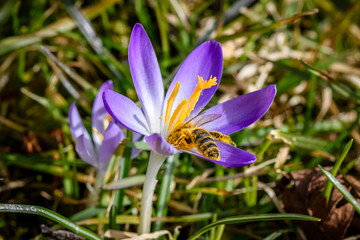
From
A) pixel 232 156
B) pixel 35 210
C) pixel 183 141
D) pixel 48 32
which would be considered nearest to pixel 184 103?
pixel 183 141

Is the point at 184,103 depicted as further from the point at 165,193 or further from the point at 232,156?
the point at 165,193

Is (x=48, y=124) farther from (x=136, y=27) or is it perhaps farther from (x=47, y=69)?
(x=136, y=27)

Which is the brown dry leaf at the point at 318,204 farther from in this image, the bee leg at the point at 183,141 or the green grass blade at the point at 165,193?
the bee leg at the point at 183,141

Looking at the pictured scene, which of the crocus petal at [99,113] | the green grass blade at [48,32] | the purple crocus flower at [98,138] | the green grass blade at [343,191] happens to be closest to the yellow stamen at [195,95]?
the purple crocus flower at [98,138]

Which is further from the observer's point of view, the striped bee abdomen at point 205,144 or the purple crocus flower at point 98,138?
the purple crocus flower at point 98,138

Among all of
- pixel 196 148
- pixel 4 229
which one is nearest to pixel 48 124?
pixel 4 229

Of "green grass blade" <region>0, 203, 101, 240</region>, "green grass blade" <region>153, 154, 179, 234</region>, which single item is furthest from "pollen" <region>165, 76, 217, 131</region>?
"green grass blade" <region>0, 203, 101, 240</region>
